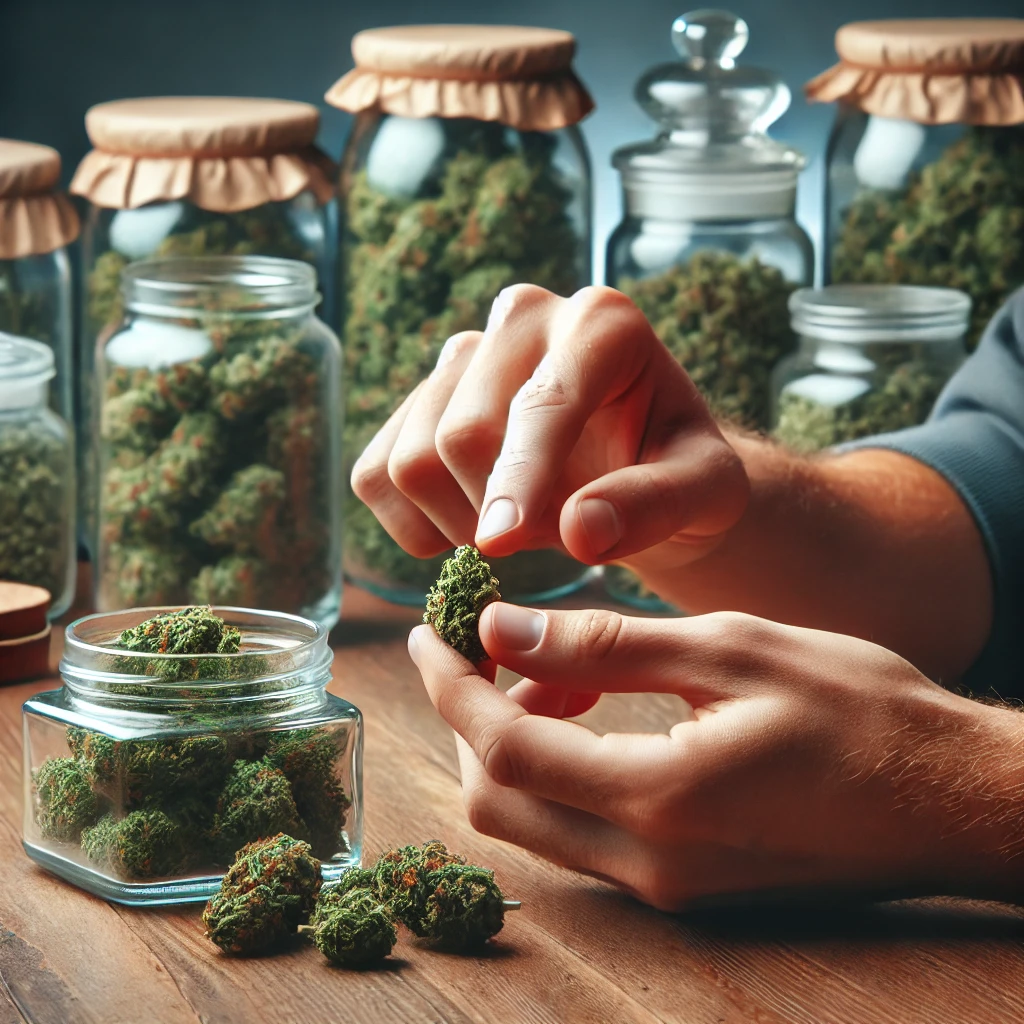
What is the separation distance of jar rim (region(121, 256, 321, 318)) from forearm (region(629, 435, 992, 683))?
1.47 ft

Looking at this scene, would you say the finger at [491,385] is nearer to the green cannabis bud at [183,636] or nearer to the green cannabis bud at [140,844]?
the green cannabis bud at [183,636]

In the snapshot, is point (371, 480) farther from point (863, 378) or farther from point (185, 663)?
point (863, 378)

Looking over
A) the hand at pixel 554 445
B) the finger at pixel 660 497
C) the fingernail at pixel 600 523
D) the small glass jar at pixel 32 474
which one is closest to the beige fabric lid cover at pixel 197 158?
the small glass jar at pixel 32 474

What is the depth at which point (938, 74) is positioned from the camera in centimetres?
159

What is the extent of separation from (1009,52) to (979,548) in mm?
574

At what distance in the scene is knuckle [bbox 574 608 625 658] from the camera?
0.87 metres

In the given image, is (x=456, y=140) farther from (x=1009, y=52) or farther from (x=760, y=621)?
(x=760, y=621)

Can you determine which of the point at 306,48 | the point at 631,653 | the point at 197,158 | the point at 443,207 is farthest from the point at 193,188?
the point at 631,653

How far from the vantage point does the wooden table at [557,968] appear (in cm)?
80

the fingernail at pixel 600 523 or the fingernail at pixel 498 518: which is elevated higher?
the fingernail at pixel 498 518

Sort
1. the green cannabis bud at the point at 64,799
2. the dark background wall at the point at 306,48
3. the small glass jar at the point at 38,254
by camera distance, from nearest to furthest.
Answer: the green cannabis bud at the point at 64,799, the small glass jar at the point at 38,254, the dark background wall at the point at 306,48

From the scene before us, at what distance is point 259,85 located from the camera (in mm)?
1845

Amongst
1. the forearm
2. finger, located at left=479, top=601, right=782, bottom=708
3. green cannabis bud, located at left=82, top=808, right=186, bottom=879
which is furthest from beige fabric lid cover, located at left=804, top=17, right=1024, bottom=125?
green cannabis bud, located at left=82, top=808, right=186, bottom=879

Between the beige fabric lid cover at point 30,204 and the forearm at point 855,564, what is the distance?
73cm
